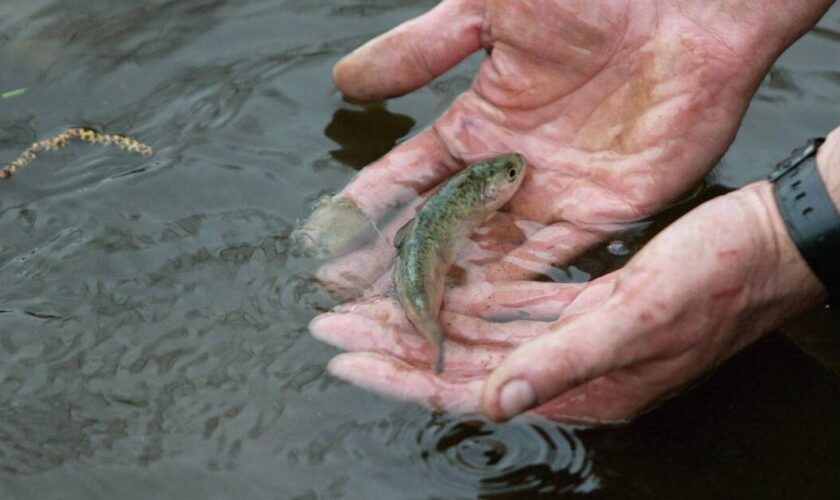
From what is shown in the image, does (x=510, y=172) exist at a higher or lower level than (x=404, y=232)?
higher

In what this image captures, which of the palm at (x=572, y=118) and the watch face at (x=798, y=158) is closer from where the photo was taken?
the watch face at (x=798, y=158)

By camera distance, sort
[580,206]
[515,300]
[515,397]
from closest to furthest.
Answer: [515,397], [515,300], [580,206]

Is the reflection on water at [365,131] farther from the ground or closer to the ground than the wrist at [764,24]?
closer to the ground

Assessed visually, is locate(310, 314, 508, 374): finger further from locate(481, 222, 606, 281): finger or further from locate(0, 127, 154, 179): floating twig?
locate(0, 127, 154, 179): floating twig

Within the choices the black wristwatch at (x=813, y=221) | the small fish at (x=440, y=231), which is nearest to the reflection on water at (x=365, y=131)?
the small fish at (x=440, y=231)

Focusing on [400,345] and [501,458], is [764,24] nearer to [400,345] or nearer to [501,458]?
[400,345]

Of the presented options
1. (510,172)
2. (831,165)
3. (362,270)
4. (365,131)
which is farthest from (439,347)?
(365,131)

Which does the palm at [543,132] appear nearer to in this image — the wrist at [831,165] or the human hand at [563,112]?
the human hand at [563,112]

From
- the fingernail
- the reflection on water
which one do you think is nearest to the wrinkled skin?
the fingernail
